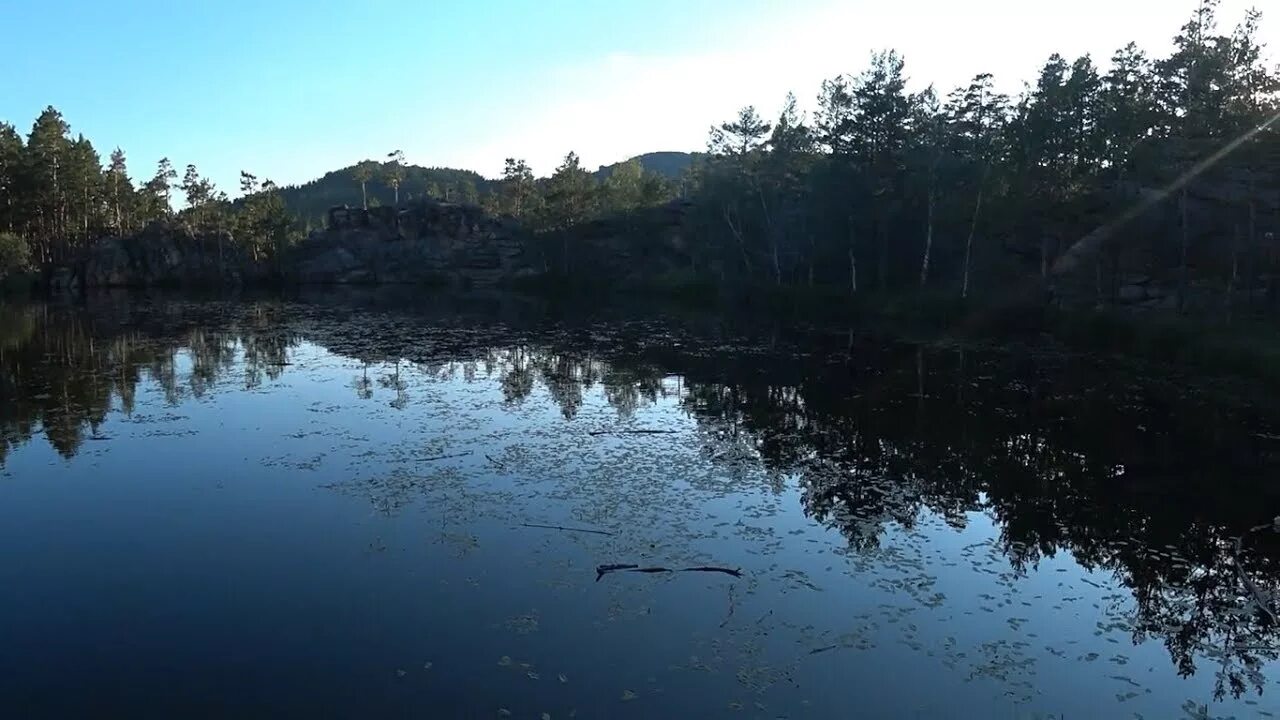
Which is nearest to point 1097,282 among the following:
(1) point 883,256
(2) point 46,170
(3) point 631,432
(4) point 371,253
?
(1) point 883,256

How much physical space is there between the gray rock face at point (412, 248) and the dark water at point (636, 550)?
8847cm

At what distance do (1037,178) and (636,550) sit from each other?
45.3 metres

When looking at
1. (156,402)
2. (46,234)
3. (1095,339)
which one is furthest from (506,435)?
(46,234)

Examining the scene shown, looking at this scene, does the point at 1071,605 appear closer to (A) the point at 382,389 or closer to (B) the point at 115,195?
(A) the point at 382,389

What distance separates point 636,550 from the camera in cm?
1366

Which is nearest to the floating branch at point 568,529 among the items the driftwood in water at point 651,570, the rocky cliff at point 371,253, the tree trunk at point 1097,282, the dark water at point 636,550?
the dark water at point 636,550

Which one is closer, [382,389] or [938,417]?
[938,417]

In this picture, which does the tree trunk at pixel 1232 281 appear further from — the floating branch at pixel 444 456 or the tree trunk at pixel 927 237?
the floating branch at pixel 444 456

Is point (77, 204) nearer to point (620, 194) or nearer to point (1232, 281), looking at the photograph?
point (620, 194)

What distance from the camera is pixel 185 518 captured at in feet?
49.9

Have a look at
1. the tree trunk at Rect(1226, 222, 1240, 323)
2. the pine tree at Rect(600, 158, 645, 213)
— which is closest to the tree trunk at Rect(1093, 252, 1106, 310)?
the tree trunk at Rect(1226, 222, 1240, 323)

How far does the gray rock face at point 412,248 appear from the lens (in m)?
116

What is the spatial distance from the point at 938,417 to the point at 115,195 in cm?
11912

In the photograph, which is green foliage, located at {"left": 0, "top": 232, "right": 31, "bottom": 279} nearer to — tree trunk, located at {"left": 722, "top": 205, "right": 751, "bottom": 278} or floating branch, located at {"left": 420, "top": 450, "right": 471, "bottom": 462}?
tree trunk, located at {"left": 722, "top": 205, "right": 751, "bottom": 278}
